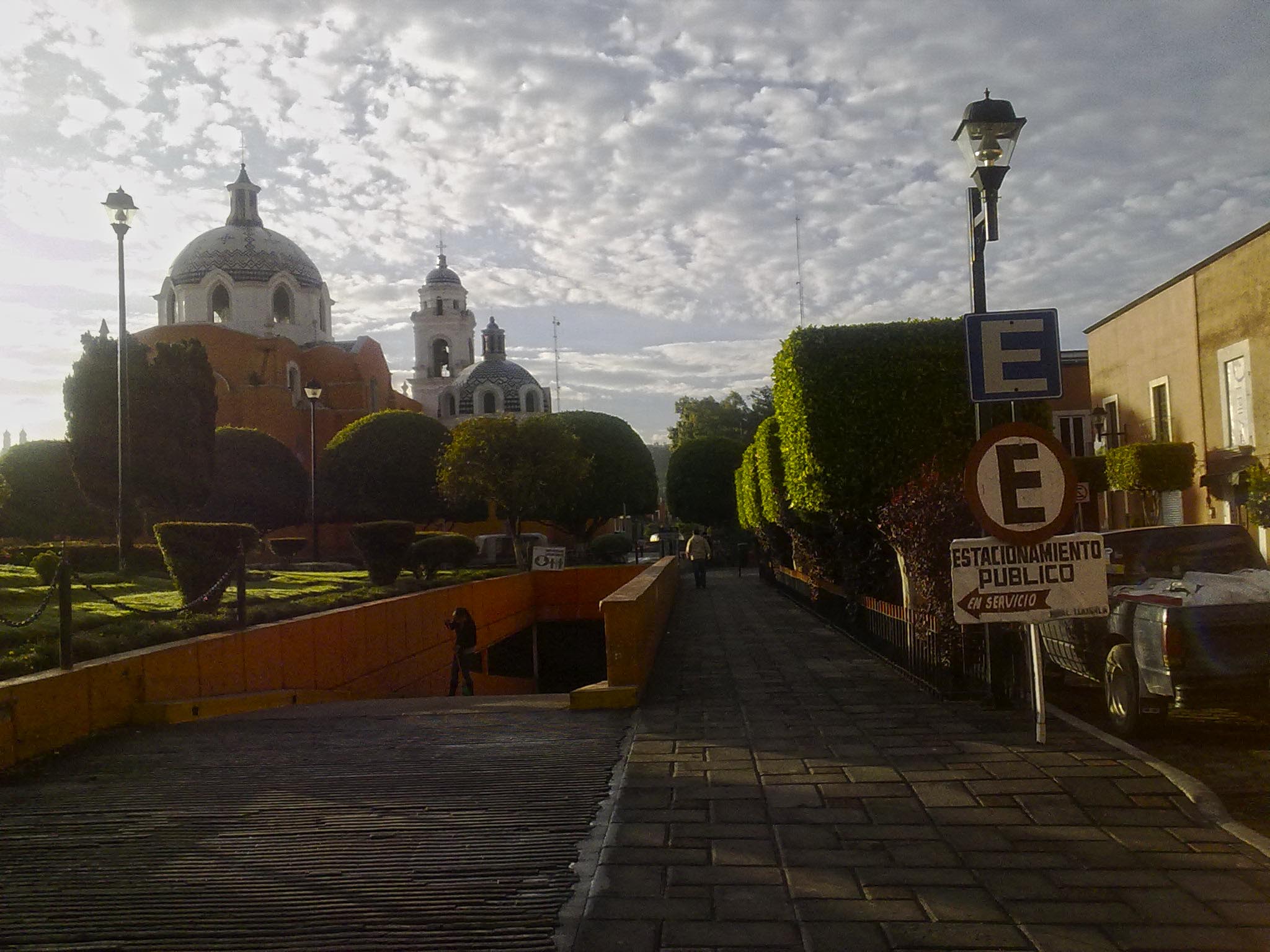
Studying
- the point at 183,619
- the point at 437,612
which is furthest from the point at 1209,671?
the point at 437,612

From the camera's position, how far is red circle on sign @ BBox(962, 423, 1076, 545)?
606 centimetres

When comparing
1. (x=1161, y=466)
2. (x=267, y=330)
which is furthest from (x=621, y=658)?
(x=267, y=330)

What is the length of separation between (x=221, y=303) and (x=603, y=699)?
6000cm

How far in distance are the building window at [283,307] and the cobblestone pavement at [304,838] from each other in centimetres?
5879

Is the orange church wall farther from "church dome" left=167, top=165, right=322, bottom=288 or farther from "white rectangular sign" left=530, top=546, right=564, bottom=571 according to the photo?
"white rectangular sign" left=530, top=546, right=564, bottom=571

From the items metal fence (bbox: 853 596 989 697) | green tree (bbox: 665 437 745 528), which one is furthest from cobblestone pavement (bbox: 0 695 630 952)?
green tree (bbox: 665 437 745 528)

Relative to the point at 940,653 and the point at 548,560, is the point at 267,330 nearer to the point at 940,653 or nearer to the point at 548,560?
the point at 548,560

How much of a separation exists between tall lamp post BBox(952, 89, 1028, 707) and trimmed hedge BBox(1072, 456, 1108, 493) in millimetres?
21744

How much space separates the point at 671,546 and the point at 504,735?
157ft

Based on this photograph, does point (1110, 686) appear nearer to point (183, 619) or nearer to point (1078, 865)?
point (1078, 865)

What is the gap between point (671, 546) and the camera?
180 feet

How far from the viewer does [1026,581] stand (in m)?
6.16

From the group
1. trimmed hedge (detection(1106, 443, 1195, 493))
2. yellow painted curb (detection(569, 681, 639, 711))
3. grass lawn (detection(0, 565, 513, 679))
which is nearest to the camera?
grass lawn (detection(0, 565, 513, 679))

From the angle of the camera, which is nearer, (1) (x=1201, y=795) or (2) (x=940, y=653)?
(1) (x=1201, y=795)
